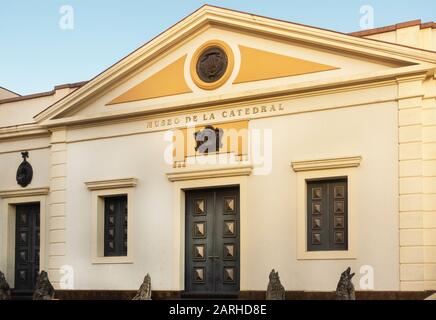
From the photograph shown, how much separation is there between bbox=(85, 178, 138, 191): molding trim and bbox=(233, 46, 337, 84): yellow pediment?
3570 mm

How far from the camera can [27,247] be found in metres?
19.8

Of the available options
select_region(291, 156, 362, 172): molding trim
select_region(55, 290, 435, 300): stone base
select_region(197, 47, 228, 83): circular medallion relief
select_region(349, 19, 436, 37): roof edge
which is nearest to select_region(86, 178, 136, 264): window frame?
select_region(55, 290, 435, 300): stone base

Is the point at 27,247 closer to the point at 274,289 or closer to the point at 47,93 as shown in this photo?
the point at 47,93

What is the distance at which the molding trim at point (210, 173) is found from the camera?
53.0 feet

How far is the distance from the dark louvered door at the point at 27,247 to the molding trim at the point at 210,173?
16.1 ft

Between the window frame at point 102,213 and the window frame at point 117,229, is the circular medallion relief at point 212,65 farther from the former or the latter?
the window frame at point 117,229

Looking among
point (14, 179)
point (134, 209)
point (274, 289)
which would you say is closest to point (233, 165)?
point (134, 209)

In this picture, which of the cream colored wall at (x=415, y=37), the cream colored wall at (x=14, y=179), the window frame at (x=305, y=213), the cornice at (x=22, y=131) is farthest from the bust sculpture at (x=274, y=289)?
the cornice at (x=22, y=131)

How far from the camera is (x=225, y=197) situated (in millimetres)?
16719

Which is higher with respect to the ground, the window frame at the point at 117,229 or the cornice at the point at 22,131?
the cornice at the point at 22,131

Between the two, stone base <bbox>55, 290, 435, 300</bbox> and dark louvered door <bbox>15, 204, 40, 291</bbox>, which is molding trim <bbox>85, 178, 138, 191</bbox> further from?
stone base <bbox>55, 290, 435, 300</bbox>

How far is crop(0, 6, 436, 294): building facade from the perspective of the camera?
14.6m
